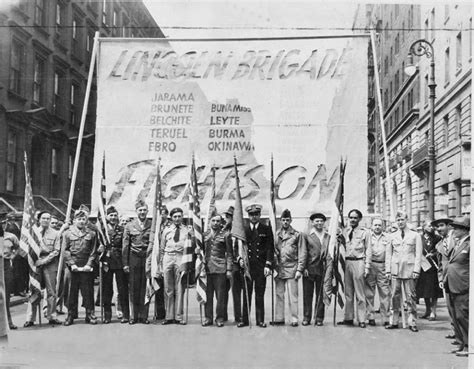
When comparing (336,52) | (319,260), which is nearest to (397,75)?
(336,52)

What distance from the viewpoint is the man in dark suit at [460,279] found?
7051 millimetres

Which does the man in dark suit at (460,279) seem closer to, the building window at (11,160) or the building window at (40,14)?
the building window at (11,160)

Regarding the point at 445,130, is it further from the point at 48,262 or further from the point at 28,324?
the point at 28,324

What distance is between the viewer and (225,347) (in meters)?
7.49

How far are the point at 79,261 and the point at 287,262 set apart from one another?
293 cm

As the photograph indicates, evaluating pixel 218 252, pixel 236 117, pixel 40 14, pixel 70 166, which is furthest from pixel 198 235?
pixel 70 166

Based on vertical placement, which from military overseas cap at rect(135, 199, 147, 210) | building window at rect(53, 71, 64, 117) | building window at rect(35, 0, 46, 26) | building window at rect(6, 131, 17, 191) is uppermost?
building window at rect(35, 0, 46, 26)

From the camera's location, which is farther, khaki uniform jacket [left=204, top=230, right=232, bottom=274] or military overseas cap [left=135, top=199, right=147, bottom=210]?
military overseas cap [left=135, top=199, right=147, bottom=210]

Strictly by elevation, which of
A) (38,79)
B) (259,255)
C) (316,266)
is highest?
(38,79)

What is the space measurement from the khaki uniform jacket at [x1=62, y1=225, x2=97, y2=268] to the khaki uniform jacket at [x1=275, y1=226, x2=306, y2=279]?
2.65 metres

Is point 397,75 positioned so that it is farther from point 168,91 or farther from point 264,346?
point 264,346

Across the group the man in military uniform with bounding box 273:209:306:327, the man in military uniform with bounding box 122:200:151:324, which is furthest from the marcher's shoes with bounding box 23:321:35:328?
the man in military uniform with bounding box 273:209:306:327

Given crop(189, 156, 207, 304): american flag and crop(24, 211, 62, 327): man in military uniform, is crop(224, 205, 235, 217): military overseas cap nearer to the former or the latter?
crop(189, 156, 207, 304): american flag

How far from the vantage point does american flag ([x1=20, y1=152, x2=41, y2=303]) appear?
902 cm
